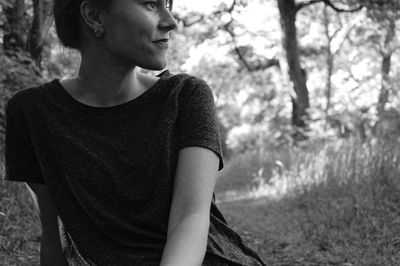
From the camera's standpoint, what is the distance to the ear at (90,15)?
1.78 m

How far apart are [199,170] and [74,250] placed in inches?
17.6

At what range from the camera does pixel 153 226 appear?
165 cm

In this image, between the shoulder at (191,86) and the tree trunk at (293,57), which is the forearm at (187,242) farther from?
the tree trunk at (293,57)

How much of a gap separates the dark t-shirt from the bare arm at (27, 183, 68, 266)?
0.04 meters

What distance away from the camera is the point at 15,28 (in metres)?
7.45

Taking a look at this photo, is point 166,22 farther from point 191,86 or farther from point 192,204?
point 192,204

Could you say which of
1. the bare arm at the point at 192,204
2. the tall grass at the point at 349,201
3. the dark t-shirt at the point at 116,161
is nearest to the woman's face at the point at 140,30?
the dark t-shirt at the point at 116,161

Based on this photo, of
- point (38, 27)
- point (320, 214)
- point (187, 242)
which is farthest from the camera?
point (320, 214)

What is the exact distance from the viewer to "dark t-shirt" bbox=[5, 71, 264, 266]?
165cm

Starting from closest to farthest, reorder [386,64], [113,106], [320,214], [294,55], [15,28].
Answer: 1. [113,106]
2. [320,214]
3. [15,28]
4. [294,55]
5. [386,64]

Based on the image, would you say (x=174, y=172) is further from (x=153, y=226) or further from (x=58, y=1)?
(x=58, y=1)

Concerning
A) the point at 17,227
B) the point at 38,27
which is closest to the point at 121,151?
the point at 17,227

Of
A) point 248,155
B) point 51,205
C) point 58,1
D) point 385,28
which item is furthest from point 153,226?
point 385,28

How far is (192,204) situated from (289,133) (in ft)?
50.3
